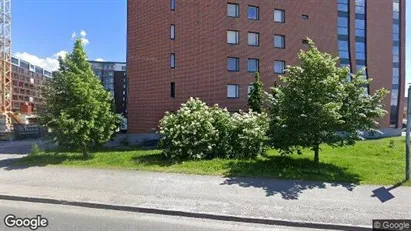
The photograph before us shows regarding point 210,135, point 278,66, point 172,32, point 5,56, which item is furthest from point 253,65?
point 5,56

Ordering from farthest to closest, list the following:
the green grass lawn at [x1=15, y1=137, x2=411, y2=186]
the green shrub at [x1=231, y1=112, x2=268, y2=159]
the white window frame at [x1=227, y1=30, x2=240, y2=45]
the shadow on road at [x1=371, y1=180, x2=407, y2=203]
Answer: the white window frame at [x1=227, y1=30, x2=240, y2=45] < the green shrub at [x1=231, y1=112, x2=268, y2=159] < the green grass lawn at [x1=15, y1=137, x2=411, y2=186] < the shadow on road at [x1=371, y1=180, x2=407, y2=203]

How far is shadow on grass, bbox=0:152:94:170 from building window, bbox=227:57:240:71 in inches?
649

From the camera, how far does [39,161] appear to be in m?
11.9

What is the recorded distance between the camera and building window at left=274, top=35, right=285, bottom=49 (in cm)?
2853

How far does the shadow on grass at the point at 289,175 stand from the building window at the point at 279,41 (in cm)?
1907

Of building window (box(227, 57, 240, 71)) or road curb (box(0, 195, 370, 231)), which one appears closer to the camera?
road curb (box(0, 195, 370, 231))

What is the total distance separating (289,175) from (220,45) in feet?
59.6

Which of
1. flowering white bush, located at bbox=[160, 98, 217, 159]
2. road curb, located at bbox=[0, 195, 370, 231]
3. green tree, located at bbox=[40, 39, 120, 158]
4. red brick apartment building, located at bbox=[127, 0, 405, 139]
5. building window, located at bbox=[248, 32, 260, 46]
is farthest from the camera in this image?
building window, located at bbox=[248, 32, 260, 46]

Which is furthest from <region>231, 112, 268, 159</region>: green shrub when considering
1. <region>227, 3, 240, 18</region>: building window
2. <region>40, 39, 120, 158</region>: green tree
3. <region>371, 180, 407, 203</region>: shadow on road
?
<region>227, 3, 240, 18</region>: building window

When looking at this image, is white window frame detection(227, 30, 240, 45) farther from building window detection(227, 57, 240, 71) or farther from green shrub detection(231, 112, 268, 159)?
green shrub detection(231, 112, 268, 159)

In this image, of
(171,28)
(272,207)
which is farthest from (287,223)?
(171,28)

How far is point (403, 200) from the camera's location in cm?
750

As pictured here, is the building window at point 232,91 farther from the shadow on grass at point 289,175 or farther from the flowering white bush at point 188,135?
the shadow on grass at point 289,175

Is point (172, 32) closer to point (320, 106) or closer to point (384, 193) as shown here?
point (320, 106)
